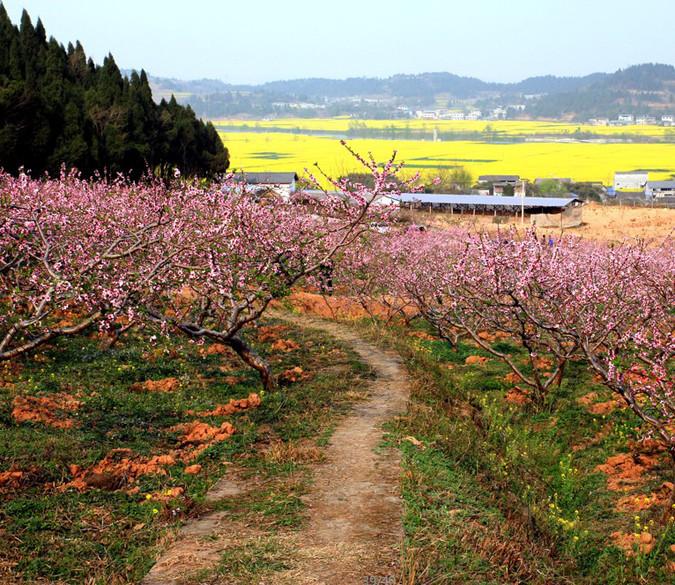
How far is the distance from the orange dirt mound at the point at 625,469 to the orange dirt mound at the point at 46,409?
956cm

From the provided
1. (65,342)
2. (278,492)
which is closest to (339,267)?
(65,342)

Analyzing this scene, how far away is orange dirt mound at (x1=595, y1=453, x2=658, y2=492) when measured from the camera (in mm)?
13797

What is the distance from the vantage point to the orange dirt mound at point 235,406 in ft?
51.9

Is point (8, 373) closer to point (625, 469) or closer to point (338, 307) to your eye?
point (625, 469)

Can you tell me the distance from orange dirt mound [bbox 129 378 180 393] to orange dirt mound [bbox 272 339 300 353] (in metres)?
5.04

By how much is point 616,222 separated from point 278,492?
70.4 meters

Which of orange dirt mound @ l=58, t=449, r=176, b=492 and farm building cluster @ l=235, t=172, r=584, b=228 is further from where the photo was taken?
farm building cluster @ l=235, t=172, r=584, b=228

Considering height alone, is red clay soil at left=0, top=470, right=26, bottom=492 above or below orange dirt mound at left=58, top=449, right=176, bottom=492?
above

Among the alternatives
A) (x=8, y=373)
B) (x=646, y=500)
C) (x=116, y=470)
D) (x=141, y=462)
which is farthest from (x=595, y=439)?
(x=8, y=373)

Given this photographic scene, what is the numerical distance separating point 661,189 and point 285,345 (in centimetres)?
9608

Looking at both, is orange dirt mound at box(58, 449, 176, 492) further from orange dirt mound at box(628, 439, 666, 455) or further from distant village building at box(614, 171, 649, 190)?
distant village building at box(614, 171, 649, 190)

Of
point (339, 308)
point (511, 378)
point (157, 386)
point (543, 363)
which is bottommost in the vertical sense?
point (339, 308)

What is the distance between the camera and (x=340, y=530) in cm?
1041

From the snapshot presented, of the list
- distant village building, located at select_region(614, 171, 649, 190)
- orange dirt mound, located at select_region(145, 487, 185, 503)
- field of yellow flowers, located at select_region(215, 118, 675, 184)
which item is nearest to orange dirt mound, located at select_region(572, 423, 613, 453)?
orange dirt mound, located at select_region(145, 487, 185, 503)
